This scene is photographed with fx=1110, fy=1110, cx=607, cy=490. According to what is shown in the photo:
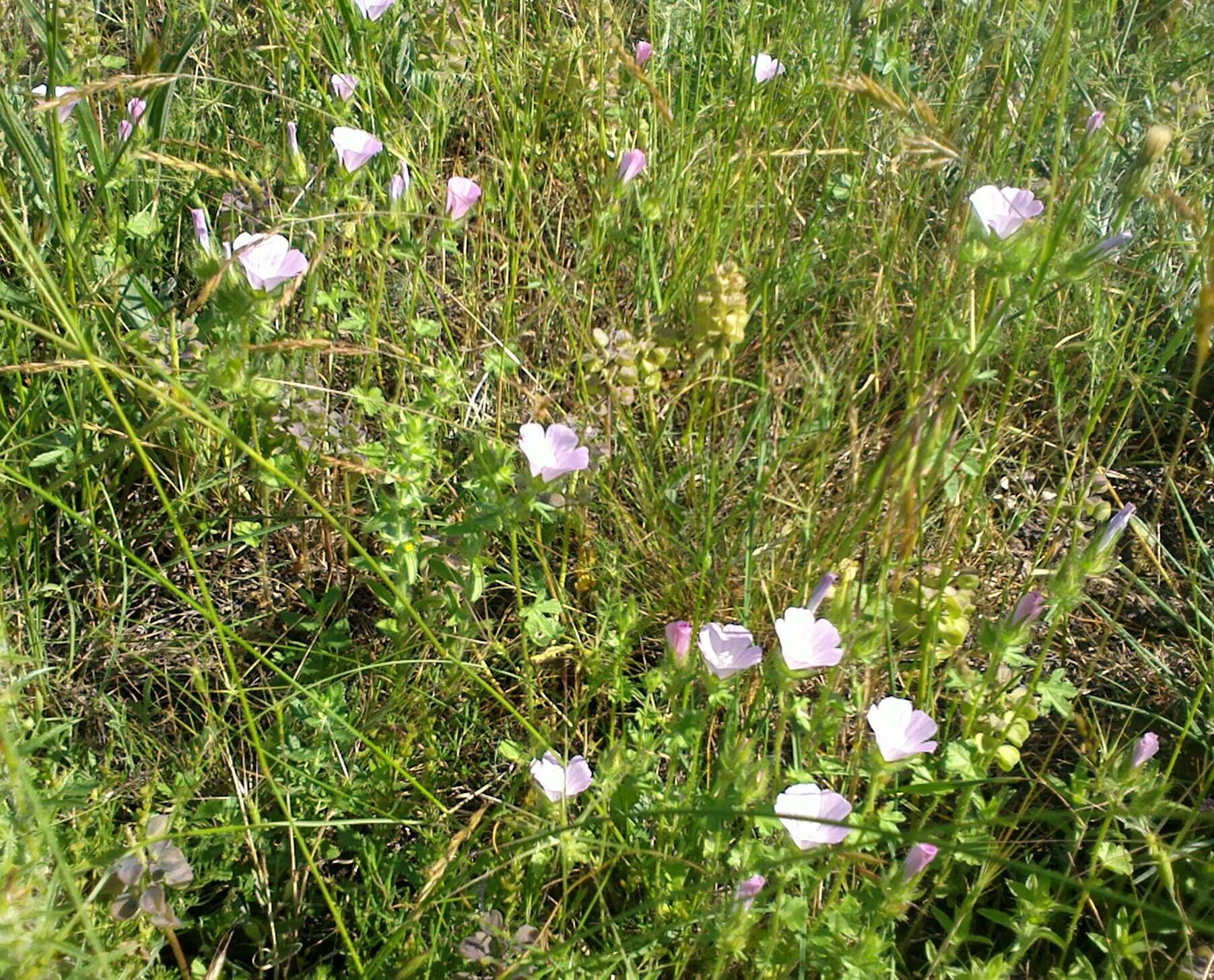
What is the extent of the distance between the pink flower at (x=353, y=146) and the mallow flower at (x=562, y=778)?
3.23 ft

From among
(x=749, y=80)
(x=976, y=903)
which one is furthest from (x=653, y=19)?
(x=976, y=903)

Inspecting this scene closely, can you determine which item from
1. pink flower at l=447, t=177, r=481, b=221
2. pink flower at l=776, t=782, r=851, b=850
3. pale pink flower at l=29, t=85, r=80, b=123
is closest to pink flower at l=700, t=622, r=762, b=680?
pink flower at l=776, t=782, r=851, b=850

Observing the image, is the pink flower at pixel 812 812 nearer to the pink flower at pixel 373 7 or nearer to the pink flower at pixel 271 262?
the pink flower at pixel 271 262

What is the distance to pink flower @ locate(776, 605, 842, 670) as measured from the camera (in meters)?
1.30

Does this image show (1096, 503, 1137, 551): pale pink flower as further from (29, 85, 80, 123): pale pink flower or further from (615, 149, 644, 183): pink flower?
(29, 85, 80, 123): pale pink flower

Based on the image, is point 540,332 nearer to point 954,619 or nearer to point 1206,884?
point 954,619

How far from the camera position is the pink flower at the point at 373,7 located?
1.98 m

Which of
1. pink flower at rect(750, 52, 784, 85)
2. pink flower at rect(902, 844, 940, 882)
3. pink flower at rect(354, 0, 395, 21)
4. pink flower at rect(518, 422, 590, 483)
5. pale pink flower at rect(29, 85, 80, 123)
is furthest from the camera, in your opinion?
pink flower at rect(750, 52, 784, 85)

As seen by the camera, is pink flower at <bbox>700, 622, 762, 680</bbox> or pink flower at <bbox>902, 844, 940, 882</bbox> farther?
pink flower at <bbox>700, 622, 762, 680</bbox>

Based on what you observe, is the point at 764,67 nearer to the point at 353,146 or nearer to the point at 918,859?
the point at 353,146

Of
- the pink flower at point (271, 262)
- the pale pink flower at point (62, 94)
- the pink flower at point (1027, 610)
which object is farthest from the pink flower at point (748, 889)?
the pale pink flower at point (62, 94)

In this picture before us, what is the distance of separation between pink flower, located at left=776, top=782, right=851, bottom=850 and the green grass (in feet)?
0.12

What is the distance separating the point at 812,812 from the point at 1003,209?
812 mm

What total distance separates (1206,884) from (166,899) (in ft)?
4.48
